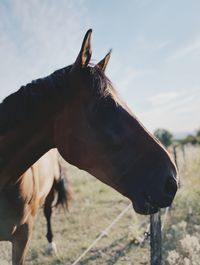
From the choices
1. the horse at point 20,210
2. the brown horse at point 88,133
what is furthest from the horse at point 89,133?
the horse at point 20,210

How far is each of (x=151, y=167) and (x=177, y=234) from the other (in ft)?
12.1

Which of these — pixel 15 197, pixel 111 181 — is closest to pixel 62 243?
pixel 15 197

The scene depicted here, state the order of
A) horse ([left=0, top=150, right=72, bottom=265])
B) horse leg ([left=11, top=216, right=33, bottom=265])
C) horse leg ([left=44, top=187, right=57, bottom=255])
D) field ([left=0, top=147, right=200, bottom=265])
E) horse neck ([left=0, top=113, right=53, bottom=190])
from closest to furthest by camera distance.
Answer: horse neck ([left=0, top=113, right=53, bottom=190])
horse ([left=0, top=150, right=72, bottom=265])
horse leg ([left=11, top=216, right=33, bottom=265])
field ([left=0, top=147, right=200, bottom=265])
horse leg ([left=44, top=187, right=57, bottom=255])

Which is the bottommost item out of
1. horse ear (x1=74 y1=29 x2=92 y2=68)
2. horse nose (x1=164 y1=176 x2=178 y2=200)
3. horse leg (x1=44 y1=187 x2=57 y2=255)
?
horse leg (x1=44 y1=187 x2=57 y2=255)

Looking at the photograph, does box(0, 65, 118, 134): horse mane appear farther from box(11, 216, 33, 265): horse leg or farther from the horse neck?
box(11, 216, 33, 265): horse leg

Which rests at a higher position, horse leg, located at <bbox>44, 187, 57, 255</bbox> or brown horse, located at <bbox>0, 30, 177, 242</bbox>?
brown horse, located at <bbox>0, 30, 177, 242</bbox>

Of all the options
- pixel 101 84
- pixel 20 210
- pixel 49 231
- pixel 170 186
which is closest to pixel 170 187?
pixel 170 186

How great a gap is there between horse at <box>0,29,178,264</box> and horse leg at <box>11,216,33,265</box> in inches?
41.4

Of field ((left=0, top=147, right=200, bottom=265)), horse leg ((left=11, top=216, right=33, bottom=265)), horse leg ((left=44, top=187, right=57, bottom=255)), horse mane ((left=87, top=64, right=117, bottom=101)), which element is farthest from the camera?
horse leg ((left=44, top=187, right=57, bottom=255))

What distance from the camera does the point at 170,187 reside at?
2.28 m

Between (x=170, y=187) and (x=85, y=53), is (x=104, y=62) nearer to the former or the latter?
(x=85, y=53)

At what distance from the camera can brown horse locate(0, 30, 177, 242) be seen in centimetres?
233

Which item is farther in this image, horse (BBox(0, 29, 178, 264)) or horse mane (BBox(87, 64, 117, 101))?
horse mane (BBox(87, 64, 117, 101))

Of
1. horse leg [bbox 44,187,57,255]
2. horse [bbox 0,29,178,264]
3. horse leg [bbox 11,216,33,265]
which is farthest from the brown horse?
horse leg [bbox 44,187,57,255]
